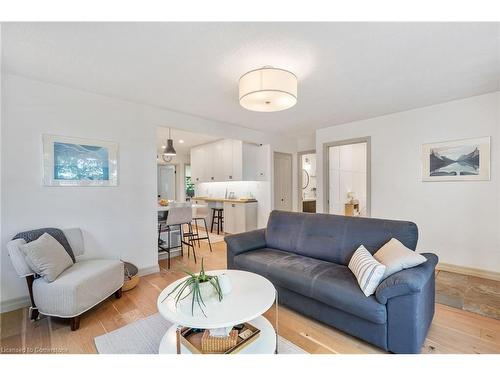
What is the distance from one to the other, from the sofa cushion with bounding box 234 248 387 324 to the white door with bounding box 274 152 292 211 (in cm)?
307

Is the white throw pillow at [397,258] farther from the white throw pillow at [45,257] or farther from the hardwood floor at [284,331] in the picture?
the white throw pillow at [45,257]

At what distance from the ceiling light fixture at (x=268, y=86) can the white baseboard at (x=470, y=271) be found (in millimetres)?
3367

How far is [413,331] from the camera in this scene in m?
1.57

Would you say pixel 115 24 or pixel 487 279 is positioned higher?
pixel 115 24

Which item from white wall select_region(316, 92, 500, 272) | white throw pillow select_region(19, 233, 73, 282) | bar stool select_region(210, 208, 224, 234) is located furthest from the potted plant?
bar stool select_region(210, 208, 224, 234)

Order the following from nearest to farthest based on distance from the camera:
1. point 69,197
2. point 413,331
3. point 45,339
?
1. point 413,331
2. point 45,339
3. point 69,197

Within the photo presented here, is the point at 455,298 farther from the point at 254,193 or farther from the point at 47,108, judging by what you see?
the point at 47,108

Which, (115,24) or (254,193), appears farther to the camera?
(254,193)

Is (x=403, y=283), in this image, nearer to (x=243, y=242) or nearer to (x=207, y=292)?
(x=207, y=292)

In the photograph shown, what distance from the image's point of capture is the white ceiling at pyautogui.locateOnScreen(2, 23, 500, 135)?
1.71 m

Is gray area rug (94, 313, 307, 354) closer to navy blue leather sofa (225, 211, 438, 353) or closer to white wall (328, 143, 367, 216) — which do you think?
navy blue leather sofa (225, 211, 438, 353)
